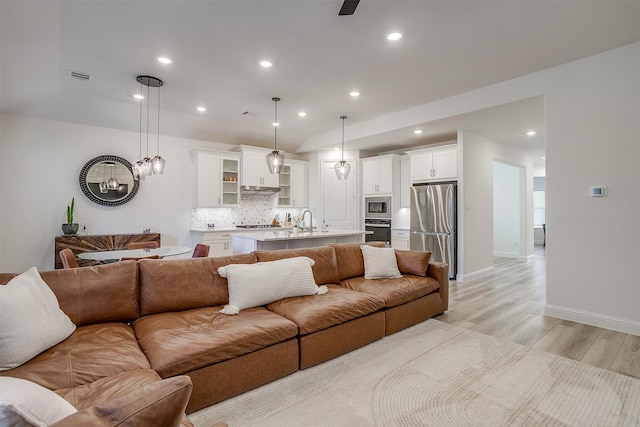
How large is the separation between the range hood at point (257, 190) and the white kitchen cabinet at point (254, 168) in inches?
2.9

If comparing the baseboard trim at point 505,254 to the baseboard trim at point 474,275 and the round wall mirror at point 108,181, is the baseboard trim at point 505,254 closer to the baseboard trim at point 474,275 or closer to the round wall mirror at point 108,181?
the baseboard trim at point 474,275

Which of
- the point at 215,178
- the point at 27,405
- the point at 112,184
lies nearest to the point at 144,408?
the point at 27,405

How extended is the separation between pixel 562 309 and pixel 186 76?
5.21m

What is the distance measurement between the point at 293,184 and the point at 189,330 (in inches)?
218

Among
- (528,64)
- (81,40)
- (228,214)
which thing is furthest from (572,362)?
(228,214)

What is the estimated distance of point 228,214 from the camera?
6711 millimetres

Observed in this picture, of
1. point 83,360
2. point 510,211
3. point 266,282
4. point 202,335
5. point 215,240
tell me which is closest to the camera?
point 83,360

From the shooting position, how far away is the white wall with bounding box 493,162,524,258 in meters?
7.63

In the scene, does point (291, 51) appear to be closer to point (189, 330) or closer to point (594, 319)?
point (189, 330)

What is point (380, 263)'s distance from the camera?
11.8 ft

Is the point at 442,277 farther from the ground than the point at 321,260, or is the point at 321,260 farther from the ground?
the point at 321,260

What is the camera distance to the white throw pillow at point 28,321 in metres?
1.52

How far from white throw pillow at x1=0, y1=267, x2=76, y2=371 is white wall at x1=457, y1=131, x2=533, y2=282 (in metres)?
5.23

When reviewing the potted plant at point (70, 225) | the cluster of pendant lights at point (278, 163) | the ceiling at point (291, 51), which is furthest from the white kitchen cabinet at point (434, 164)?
the potted plant at point (70, 225)
